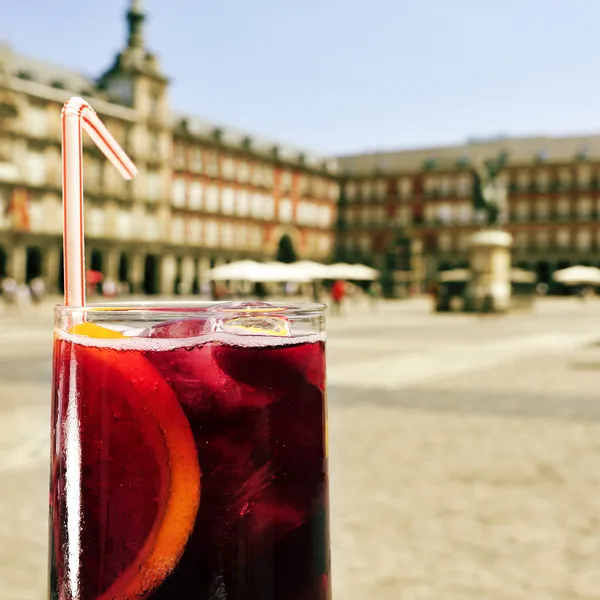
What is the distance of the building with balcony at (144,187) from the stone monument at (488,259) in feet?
63.2

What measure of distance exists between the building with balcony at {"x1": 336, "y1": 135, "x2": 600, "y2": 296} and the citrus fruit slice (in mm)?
62466

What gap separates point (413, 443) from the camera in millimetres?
5906

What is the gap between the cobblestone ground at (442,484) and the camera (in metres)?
3.38

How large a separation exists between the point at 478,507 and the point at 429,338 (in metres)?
12.5

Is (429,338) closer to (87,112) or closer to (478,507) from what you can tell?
(478,507)

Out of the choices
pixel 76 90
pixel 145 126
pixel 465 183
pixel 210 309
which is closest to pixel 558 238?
pixel 465 183

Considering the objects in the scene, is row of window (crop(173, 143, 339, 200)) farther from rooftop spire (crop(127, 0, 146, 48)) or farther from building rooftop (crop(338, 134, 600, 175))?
rooftop spire (crop(127, 0, 146, 48))

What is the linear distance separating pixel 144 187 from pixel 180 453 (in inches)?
2021

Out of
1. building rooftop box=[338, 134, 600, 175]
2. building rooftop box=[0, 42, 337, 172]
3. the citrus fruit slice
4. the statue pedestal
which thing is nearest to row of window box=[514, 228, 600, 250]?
building rooftop box=[338, 134, 600, 175]

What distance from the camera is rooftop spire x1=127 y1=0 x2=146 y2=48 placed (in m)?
54.0

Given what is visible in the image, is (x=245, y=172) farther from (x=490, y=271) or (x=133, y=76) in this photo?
(x=490, y=271)

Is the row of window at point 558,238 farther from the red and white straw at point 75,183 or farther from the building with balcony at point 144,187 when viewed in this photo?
the red and white straw at point 75,183

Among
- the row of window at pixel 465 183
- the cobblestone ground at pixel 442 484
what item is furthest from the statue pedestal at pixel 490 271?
the row of window at pixel 465 183

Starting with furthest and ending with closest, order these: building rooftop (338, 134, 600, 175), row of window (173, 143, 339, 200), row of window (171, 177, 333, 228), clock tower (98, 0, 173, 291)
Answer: building rooftop (338, 134, 600, 175)
row of window (173, 143, 339, 200)
row of window (171, 177, 333, 228)
clock tower (98, 0, 173, 291)
